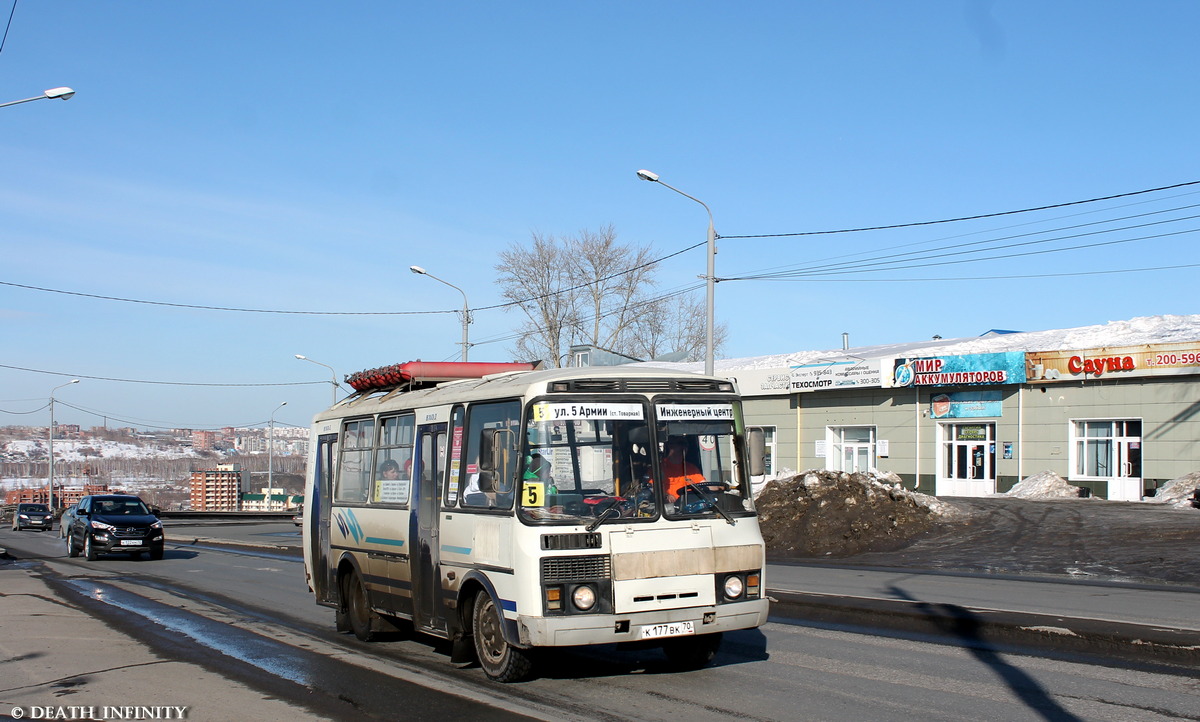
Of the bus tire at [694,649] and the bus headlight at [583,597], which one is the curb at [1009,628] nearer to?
the bus tire at [694,649]

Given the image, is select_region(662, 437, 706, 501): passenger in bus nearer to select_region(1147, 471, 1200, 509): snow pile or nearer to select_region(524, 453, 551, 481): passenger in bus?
select_region(524, 453, 551, 481): passenger in bus

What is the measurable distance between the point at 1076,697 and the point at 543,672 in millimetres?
4222

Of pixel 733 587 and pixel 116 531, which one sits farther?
pixel 116 531

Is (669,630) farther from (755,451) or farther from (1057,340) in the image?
(1057,340)

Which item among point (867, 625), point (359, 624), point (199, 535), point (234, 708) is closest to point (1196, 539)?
point (867, 625)

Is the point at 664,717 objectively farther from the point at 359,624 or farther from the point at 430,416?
the point at 359,624

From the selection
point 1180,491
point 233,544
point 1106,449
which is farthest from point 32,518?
point 1180,491

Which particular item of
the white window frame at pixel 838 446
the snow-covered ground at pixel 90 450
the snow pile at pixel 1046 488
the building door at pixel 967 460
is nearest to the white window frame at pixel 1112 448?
the snow pile at pixel 1046 488

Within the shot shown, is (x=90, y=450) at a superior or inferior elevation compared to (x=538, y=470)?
inferior

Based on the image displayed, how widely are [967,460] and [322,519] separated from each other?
30.9 metres

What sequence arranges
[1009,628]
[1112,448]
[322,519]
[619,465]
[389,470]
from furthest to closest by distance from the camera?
[1112,448]
[322,519]
[1009,628]
[389,470]
[619,465]

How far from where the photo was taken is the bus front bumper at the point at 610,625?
310 inches

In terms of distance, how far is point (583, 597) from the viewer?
7984 millimetres

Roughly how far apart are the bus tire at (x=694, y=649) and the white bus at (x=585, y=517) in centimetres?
1
